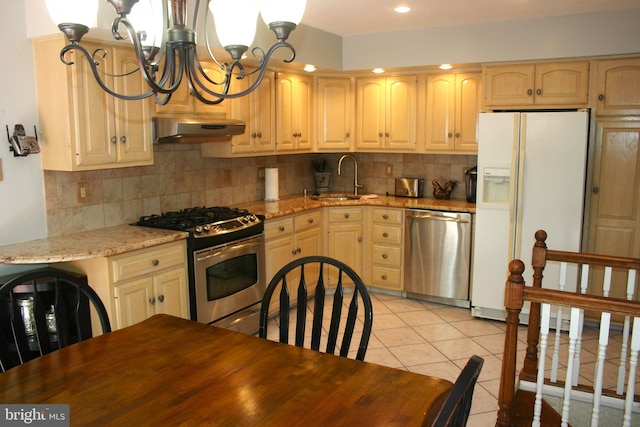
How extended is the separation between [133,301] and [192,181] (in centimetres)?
143

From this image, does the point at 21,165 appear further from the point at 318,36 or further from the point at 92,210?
the point at 318,36

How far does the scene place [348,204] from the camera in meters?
5.14

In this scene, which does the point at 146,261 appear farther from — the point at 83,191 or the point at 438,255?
the point at 438,255

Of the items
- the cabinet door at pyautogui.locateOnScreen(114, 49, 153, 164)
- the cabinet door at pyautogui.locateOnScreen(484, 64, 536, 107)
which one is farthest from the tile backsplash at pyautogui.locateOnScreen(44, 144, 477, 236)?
the cabinet door at pyautogui.locateOnScreen(484, 64, 536, 107)

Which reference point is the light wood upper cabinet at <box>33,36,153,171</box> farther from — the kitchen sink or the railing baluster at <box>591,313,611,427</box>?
the railing baluster at <box>591,313,611,427</box>

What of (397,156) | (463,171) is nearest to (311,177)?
(397,156)

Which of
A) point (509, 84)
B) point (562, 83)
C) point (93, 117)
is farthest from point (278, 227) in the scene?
point (562, 83)

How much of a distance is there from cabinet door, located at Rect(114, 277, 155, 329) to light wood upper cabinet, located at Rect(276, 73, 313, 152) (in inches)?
79.0

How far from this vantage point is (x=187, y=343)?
79.2 inches

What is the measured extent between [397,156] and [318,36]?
60.7 inches

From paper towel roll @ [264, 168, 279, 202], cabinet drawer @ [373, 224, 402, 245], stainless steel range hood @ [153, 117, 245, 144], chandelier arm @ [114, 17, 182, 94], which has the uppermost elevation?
chandelier arm @ [114, 17, 182, 94]

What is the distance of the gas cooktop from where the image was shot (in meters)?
3.66

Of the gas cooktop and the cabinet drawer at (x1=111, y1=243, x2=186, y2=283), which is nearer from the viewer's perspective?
the cabinet drawer at (x1=111, y1=243, x2=186, y2=283)

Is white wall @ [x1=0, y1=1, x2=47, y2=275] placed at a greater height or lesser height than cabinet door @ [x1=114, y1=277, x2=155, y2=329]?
greater
